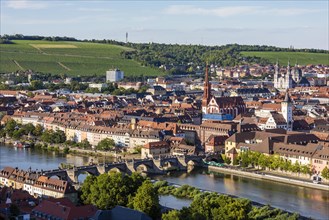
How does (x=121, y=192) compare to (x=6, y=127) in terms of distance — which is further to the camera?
(x=6, y=127)

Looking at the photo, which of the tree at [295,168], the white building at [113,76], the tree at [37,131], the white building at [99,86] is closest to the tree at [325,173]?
the tree at [295,168]

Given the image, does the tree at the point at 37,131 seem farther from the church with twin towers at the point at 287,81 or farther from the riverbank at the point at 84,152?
the church with twin towers at the point at 287,81

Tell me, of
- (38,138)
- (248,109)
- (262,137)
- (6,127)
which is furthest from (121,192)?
(248,109)

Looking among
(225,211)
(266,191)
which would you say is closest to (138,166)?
(266,191)

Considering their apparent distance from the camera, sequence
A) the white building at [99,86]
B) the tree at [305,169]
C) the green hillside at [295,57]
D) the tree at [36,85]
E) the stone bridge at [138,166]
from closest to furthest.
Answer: the stone bridge at [138,166] < the tree at [305,169] < the tree at [36,85] < the white building at [99,86] < the green hillside at [295,57]

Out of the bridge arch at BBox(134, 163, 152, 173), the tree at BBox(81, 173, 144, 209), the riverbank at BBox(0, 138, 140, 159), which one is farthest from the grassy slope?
the tree at BBox(81, 173, 144, 209)

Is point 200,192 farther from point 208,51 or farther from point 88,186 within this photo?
point 208,51
